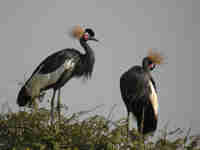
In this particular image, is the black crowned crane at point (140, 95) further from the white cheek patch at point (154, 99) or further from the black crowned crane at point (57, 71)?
the black crowned crane at point (57, 71)

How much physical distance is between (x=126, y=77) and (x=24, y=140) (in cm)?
234

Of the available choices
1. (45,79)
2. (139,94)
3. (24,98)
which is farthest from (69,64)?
(139,94)

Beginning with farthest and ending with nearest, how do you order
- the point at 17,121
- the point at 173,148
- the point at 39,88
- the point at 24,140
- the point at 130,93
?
the point at 39,88 → the point at 130,93 → the point at 17,121 → the point at 24,140 → the point at 173,148

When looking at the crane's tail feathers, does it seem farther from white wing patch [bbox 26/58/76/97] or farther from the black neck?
the black neck

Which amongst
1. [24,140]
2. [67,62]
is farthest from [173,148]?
[67,62]

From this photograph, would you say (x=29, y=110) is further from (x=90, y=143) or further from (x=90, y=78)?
(x=90, y=78)

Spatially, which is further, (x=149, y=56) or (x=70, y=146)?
(x=149, y=56)

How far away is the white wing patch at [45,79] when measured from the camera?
6148 millimetres

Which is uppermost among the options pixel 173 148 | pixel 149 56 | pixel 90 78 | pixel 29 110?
pixel 149 56

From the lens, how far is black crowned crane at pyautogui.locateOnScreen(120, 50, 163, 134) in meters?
5.81

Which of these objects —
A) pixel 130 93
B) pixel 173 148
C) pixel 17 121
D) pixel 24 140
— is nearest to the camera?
pixel 173 148

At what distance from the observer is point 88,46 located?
6.50 m

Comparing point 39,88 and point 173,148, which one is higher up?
point 39,88

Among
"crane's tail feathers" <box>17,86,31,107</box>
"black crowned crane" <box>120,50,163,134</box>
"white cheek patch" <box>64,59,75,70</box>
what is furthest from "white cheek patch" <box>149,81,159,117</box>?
"crane's tail feathers" <box>17,86,31,107</box>
